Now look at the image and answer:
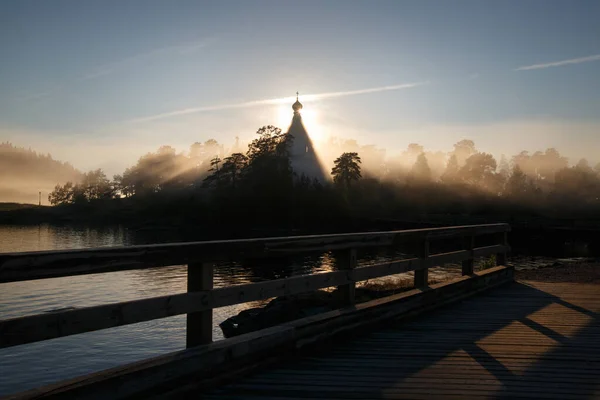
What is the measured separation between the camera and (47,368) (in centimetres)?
1537

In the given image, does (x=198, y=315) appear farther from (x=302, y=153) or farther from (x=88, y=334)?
(x=302, y=153)

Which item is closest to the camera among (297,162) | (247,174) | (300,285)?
(300,285)

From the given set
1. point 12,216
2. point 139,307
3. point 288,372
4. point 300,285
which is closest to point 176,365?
point 139,307

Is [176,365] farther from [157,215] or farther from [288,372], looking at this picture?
[157,215]

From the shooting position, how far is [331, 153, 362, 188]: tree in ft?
401

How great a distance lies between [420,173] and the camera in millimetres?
146250

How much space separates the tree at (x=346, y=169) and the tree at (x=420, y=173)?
1965cm

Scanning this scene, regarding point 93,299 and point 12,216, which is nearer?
point 93,299

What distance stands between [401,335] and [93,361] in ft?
38.3

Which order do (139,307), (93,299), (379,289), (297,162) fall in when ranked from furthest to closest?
(297,162)
(93,299)
(379,289)
(139,307)

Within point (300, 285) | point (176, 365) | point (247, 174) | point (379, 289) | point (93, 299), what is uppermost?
point (247, 174)

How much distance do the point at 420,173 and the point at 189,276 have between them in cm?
14527

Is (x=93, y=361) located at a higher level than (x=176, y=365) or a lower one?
lower

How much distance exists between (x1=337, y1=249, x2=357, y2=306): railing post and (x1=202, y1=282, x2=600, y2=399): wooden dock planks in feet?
1.62
